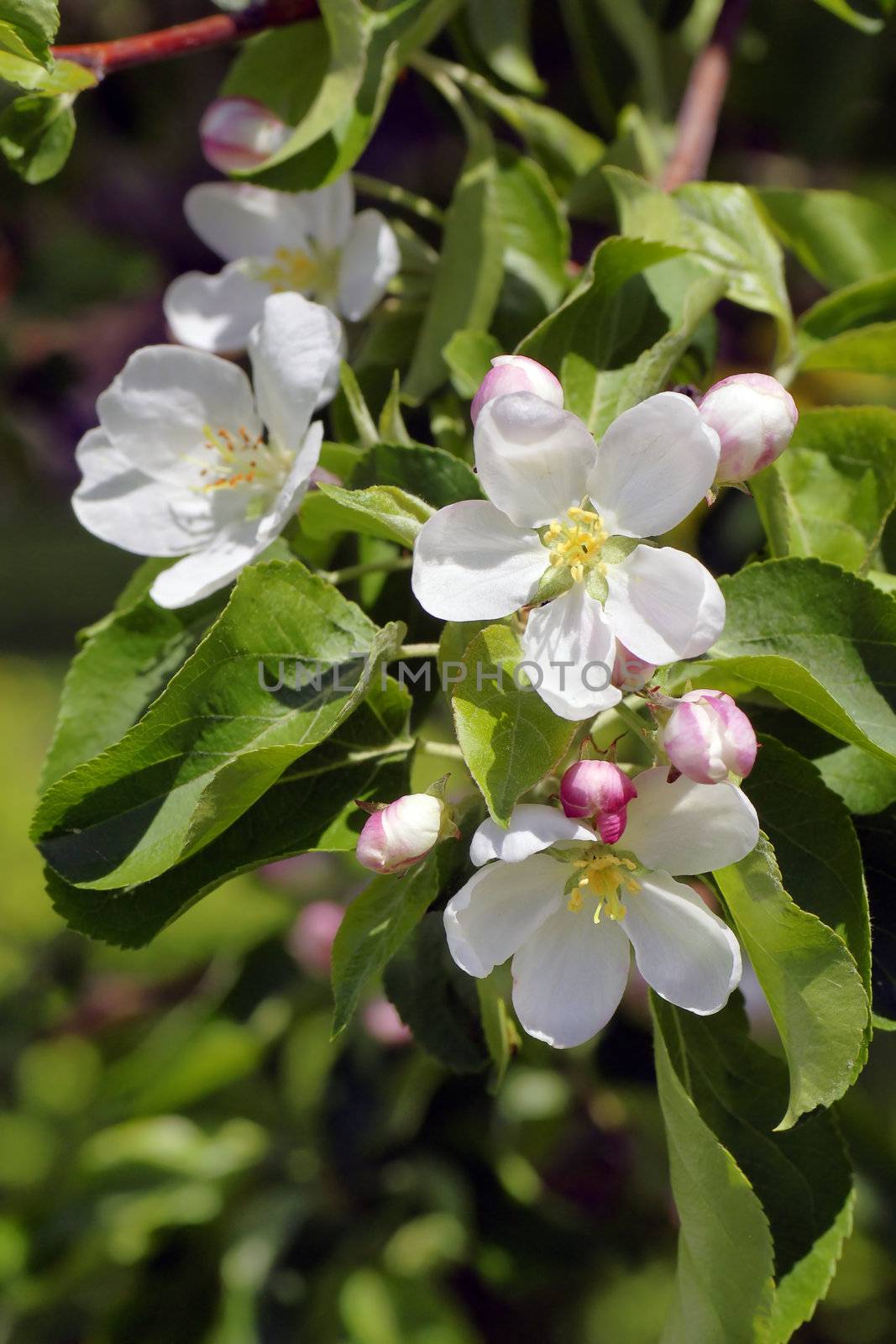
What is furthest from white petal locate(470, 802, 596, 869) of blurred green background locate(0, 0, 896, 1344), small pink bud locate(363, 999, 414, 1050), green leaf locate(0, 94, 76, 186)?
small pink bud locate(363, 999, 414, 1050)

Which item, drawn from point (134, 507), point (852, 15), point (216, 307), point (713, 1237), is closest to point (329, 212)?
point (216, 307)

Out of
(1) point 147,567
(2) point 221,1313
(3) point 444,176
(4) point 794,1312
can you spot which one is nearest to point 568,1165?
(2) point 221,1313

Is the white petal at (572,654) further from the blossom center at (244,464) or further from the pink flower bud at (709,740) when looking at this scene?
the blossom center at (244,464)

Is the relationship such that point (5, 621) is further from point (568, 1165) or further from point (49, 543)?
point (568, 1165)

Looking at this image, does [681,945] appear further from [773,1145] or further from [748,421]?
[748,421]

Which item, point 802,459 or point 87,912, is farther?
point 802,459

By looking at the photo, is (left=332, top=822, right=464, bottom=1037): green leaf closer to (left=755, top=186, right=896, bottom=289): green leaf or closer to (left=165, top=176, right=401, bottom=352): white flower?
(left=165, top=176, right=401, bottom=352): white flower
